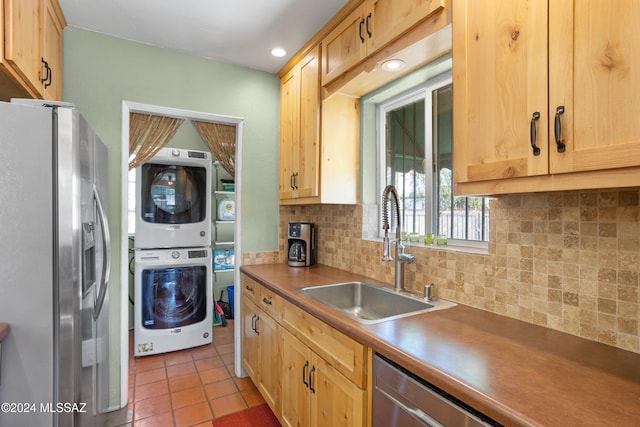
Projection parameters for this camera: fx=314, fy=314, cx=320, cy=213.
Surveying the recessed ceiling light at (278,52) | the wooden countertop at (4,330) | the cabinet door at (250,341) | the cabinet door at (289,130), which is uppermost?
the recessed ceiling light at (278,52)

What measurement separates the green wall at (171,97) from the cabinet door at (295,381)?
110cm

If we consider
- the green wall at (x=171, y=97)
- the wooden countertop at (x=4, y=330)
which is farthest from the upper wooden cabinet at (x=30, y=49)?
the wooden countertop at (x=4, y=330)

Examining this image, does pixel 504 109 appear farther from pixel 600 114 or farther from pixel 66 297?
pixel 66 297

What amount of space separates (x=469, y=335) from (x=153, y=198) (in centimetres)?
292

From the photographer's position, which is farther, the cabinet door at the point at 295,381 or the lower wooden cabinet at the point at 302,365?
the cabinet door at the point at 295,381

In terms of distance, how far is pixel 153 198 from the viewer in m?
3.02

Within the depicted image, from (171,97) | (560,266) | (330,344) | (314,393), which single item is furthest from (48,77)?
(560,266)

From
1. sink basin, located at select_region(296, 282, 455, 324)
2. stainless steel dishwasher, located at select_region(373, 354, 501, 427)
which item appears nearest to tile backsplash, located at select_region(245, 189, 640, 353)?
sink basin, located at select_region(296, 282, 455, 324)

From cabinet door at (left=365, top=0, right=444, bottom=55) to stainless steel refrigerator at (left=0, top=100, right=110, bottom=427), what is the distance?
1.35 m

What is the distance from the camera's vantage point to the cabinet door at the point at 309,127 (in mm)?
2105

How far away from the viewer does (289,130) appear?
2.50 metres

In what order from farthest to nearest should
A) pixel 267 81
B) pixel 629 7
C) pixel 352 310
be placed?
pixel 267 81
pixel 352 310
pixel 629 7

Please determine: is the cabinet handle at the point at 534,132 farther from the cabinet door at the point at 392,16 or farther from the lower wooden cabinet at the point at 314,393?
the lower wooden cabinet at the point at 314,393

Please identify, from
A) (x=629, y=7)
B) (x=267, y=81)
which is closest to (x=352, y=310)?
(x=629, y=7)
